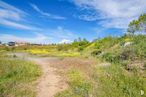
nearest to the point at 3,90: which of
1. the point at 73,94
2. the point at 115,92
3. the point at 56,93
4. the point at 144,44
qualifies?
the point at 56,93

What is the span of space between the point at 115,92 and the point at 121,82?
0.98m

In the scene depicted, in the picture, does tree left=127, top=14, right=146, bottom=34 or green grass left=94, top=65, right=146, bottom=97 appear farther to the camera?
tree left=127, top=14, right=146, bottom=34

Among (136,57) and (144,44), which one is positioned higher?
(144,44)

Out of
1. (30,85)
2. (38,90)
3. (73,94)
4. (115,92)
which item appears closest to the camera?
(115,92)

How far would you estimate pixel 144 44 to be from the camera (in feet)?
50.5

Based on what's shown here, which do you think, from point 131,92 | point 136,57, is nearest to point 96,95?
point 131,92

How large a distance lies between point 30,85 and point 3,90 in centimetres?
161

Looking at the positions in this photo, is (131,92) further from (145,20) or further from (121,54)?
(145,20)

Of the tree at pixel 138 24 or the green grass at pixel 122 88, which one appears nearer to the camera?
the green grass at pixel 122 88

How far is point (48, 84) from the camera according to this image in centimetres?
1005

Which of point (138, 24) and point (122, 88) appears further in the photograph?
point (138, 24)

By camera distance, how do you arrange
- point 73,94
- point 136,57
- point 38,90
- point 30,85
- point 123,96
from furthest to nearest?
point 136,57
point 30,85
point 38,90
point 73,94
point 123,96

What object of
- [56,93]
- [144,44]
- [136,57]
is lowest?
[56,93]

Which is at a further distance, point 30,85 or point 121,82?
point 30,85
